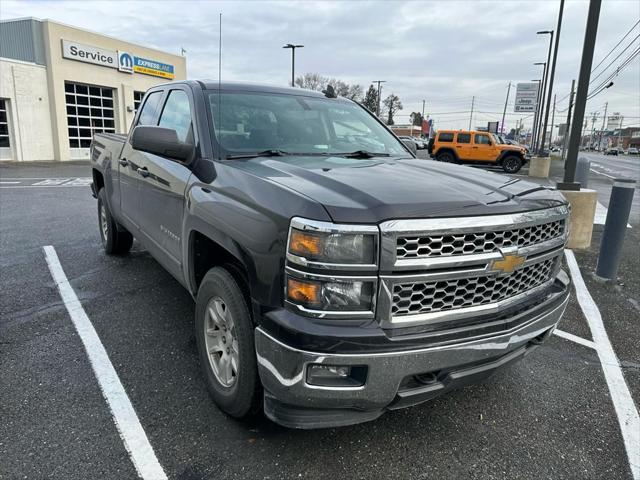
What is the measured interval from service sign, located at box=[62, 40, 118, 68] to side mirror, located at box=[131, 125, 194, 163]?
2475 centimetres

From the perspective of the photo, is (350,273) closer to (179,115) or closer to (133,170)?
(179,115)

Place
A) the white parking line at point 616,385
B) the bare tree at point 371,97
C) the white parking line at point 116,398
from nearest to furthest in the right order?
the white parking line at point 116,398 → the white parking line at point 616,385 → the bare tree at point 371,97

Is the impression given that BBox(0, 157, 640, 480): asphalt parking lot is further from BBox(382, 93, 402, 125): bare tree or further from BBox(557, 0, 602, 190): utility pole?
BBox(382, 93, 402, 125): bare tree

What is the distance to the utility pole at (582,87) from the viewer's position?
685 cm

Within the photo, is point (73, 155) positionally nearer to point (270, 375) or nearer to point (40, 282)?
point (40, 282)

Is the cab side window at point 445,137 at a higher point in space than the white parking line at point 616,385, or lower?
higher

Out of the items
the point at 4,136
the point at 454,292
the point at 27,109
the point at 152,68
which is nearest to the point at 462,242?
the point at 454,292

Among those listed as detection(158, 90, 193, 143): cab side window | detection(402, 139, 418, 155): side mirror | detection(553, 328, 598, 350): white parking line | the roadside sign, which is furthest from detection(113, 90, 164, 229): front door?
the roadside sign

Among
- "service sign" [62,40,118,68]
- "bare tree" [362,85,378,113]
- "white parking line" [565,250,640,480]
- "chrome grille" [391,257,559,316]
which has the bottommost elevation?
"white parking line" [565,250,640,480]

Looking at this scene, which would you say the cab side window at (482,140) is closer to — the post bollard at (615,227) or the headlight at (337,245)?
the post bollard at (615,227)

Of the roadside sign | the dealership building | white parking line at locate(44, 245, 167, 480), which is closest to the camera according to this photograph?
white parking line at locate(44, 245, 167, 480)

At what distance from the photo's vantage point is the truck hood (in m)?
2.06

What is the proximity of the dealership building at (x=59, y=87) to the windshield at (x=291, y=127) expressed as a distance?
23.1m

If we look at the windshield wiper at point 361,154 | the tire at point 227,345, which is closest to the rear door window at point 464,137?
the windshield wiper at point 361,154
